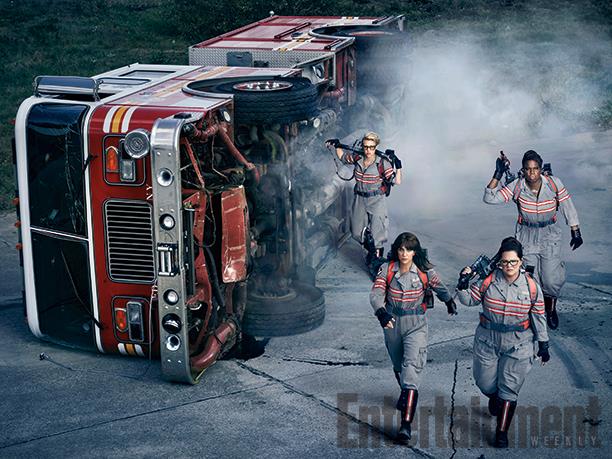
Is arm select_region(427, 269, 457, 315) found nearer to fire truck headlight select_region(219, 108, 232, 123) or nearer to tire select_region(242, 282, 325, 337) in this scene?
tire select_region(242, 282, 325, 337)

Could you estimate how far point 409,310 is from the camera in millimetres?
7875

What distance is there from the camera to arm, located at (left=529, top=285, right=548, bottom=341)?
296 inches

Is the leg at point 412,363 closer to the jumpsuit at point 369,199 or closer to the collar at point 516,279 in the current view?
the collar at point 516,279

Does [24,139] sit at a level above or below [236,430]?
above

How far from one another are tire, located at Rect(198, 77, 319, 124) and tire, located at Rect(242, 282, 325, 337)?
1.78 meters

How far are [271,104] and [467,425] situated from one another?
327cm

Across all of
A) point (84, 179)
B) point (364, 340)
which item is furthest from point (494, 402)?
point (84, 179)

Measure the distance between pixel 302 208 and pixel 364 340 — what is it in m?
1.53

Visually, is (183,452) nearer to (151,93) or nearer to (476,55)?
(151,93)

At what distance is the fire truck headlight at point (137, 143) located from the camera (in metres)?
8.22

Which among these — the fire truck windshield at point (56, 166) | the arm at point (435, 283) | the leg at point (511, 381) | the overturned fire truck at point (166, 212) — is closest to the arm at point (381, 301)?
the arm at point (435, 283)

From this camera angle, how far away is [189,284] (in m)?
8.40

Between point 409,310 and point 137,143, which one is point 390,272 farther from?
point 137,143

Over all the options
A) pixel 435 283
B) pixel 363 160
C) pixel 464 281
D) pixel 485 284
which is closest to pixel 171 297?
pixel 435 283
